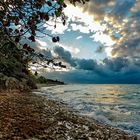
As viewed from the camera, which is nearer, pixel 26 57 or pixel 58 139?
pixel 26 57

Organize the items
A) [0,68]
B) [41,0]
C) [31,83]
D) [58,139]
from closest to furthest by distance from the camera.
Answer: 1. [41,0]
2. [0,68]
3. [58,139]
4. [31,83]

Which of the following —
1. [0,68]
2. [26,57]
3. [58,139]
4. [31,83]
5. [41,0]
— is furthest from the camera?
[31,83]

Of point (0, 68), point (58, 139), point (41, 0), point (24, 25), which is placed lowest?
point (58, 139)

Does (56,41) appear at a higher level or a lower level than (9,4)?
lower

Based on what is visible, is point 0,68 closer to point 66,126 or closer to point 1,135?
point 1,135

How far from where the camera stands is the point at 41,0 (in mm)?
7578

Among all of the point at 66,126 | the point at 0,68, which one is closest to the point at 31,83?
the point at 66,126

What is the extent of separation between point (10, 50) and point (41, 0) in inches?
Answer: 57.0

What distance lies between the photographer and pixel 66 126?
16.0 m

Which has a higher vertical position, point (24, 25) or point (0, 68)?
point (24, 25)

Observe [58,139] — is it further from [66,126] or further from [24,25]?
[24,25]

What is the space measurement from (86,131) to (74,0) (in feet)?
30.0

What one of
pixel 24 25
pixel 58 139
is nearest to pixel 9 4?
pixel 24 25

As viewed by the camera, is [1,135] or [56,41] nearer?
[56,41]
